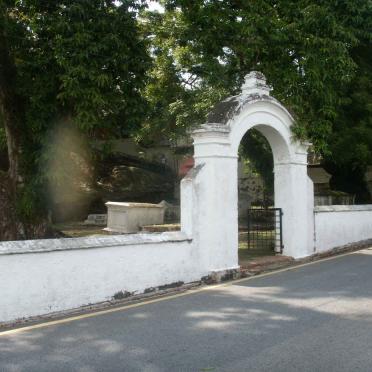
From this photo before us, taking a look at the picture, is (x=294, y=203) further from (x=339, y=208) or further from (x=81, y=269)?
(x=81, y=269)

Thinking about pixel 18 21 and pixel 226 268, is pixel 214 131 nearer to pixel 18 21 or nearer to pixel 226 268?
pixel 226 268

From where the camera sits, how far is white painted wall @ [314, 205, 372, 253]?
45.6 feet

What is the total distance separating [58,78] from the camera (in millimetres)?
10516

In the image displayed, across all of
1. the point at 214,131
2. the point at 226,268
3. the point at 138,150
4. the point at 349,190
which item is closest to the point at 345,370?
the point at 226,268

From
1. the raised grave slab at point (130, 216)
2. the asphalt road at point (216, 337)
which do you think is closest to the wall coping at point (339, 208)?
the asphalt road at point (216, 337)

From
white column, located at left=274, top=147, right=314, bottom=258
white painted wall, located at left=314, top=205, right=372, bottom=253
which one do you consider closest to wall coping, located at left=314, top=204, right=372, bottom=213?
white painted wall, located at left=314, top=205, right=372, bottom=253

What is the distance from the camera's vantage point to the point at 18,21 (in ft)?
37.0

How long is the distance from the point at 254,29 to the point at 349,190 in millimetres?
13346

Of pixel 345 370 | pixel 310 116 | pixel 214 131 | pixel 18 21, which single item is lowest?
pixel 345 370

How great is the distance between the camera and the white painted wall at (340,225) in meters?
13.9

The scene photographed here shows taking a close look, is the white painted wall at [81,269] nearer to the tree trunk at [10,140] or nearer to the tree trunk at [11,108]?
the tree trunk at [10,140]

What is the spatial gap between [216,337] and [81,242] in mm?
2717

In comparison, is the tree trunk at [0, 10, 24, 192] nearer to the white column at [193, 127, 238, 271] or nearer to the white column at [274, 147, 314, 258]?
the white column at [193, 127, 238, 271]

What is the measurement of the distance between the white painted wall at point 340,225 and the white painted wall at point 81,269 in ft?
19.2
